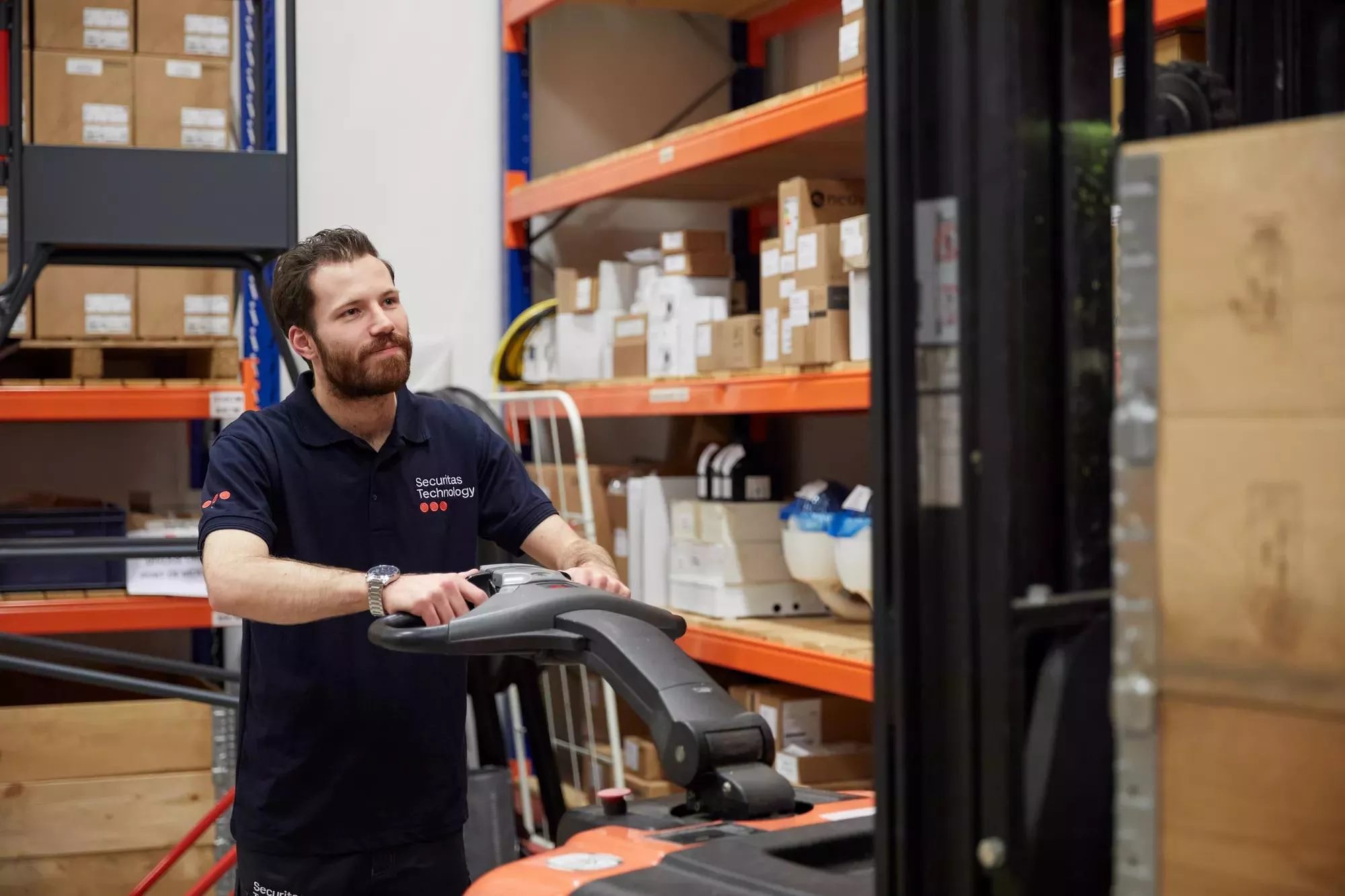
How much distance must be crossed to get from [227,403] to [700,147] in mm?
1808

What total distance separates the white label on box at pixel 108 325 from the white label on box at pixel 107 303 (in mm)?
12


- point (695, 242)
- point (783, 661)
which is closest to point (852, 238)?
point (695, 242)

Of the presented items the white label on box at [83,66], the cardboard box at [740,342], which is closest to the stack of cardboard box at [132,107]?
the white label on box at [83,66]

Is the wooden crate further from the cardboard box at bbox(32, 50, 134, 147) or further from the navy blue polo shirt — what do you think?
the cardboard box at bbox(32, 50, 134, 147)

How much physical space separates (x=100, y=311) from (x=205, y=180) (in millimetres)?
836

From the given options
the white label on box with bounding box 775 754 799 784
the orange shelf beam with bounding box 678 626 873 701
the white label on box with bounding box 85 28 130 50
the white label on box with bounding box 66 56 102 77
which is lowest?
the white label on box with bounding box 775 754 799 784

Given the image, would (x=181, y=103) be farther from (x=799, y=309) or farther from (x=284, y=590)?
(x=284, y=590)

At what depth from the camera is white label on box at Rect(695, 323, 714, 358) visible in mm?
5164

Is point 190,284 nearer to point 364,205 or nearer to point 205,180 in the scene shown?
point 205,180

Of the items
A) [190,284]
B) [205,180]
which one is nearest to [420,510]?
[205,180]

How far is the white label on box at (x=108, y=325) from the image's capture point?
5.13 meters

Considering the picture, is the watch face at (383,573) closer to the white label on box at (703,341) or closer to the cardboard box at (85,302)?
the white label on box at (703,341)

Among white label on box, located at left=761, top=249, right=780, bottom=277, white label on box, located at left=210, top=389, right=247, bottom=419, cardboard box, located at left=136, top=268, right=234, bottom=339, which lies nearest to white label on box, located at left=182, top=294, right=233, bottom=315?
cardboard box, located at left=136, top=268, right=234, bottom=339

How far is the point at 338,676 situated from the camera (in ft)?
10.5
